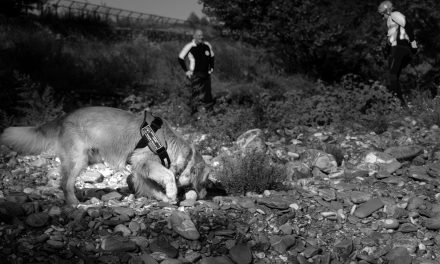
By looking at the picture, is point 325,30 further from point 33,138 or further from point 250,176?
point 33,138

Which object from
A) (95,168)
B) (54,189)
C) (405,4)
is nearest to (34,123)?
(95,168)

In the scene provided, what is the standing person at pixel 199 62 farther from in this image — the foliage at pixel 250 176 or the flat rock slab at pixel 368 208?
the flat rock slab at pixel 368 208

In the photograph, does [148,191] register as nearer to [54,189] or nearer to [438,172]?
[54,189]

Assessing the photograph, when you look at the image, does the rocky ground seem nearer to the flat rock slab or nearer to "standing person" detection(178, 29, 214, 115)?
the flat rock slab

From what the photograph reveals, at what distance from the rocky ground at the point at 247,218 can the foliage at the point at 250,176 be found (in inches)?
5.1

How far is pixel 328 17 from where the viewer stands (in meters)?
16.6

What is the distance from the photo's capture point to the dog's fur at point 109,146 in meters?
5.76

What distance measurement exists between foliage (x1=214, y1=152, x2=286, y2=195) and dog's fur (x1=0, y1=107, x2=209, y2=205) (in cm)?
53

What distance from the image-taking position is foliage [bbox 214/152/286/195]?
6215 mm

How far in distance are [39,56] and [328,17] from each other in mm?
9640

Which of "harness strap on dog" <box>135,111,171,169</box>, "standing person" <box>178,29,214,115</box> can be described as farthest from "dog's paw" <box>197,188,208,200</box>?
"standing person" <box>178,29,214,115</box>

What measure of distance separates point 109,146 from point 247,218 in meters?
1.93

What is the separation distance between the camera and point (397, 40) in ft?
32.8

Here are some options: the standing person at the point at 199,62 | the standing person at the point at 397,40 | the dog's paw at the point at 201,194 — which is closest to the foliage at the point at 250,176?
the dog's paw at the point at 201,194
